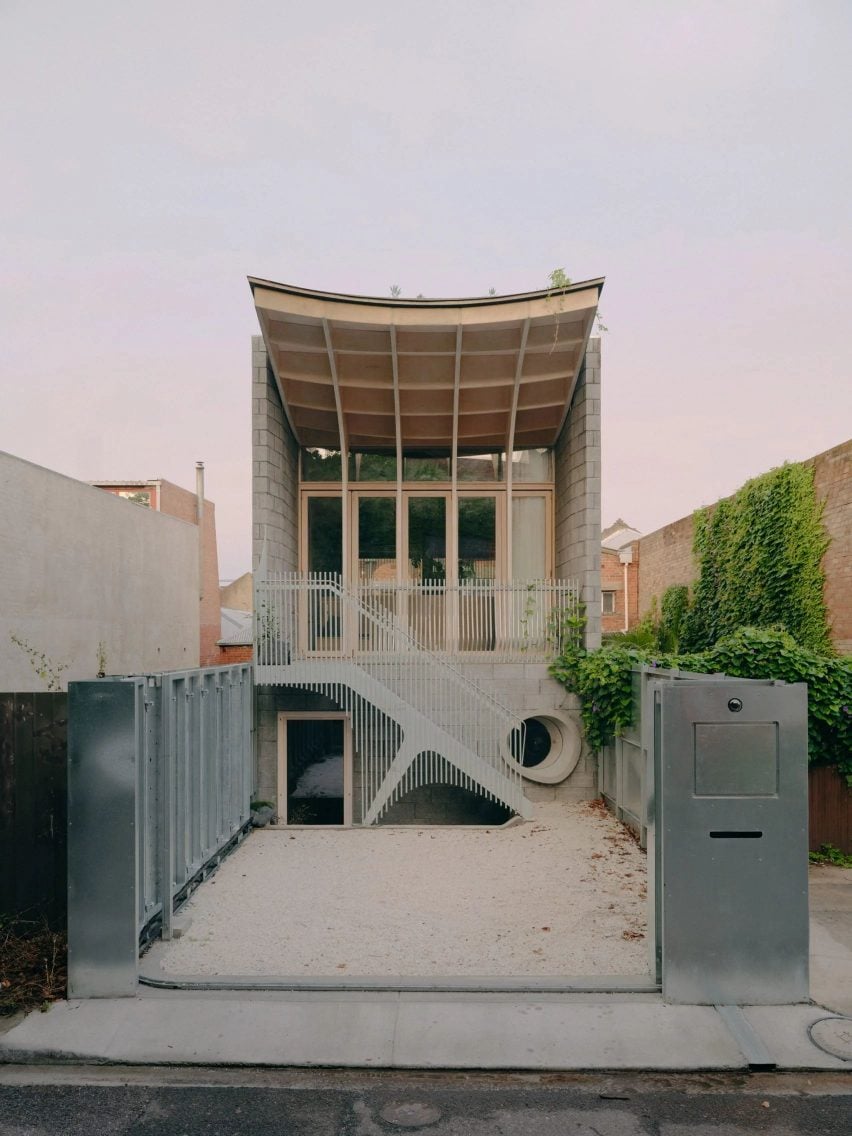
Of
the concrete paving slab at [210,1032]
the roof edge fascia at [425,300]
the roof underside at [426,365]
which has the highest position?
the roof edge fascia at [425,300]

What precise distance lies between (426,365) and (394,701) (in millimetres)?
5269

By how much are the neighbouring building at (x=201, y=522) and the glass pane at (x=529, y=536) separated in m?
12.8

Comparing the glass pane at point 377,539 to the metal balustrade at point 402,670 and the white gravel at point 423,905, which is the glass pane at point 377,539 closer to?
the metal balustrade at point 402,670

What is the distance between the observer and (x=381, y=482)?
14250 millimetres

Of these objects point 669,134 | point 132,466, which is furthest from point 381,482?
point 132,466

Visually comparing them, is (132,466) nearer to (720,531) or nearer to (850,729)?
(720,531)

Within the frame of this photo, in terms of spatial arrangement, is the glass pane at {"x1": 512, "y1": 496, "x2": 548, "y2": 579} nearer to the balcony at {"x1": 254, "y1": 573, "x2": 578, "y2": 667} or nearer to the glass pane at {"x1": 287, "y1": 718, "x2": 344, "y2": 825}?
the balcony at {"x1": 254, "y1": 573, "x2": 578, "y2": 667}

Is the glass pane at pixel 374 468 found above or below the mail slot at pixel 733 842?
above

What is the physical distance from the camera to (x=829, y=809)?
9086 mm

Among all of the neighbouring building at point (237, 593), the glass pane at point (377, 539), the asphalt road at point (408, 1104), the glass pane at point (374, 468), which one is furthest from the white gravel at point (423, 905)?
the neighbouring building at point (237, 593)

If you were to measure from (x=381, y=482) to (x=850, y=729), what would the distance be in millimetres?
8238

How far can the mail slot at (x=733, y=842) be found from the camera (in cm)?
510

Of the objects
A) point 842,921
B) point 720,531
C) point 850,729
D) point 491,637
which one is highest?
point 720,531

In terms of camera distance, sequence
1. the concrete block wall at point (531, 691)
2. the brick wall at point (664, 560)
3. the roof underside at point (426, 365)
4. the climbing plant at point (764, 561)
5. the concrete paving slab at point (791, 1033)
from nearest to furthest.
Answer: the concrete paving slab at point (791, 1033) < the roof underside at point (426, 365) < the concrete block wall at point (531, 691) < the climbing plant at point (764, 561) < the brick wall at point (664, 560)
